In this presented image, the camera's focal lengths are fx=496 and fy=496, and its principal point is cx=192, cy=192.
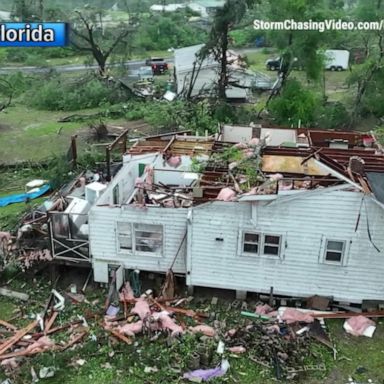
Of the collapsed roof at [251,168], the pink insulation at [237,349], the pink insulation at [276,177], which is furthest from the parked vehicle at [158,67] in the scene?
the pink insulation at [237,349]

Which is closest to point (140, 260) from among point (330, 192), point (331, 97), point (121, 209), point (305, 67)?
point (121, 209)

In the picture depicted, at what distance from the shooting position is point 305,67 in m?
33.6

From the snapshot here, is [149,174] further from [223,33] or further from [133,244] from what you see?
[223,33]

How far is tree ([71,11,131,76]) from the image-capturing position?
44.1 meters

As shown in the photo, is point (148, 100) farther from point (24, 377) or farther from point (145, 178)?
point (24, 377)

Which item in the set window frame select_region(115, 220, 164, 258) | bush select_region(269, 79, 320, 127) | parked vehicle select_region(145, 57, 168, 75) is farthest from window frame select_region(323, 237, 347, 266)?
parked vehicle select_region(145, 57, 168, 75)

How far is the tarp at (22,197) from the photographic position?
874 inches

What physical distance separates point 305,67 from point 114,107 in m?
14.8

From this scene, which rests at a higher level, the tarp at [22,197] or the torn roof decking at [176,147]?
the torn roof decking at [176,147]

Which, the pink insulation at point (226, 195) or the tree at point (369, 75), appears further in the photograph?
the tree at point (369, 75)

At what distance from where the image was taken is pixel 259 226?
1312 centimetres

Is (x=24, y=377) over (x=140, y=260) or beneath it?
beneath

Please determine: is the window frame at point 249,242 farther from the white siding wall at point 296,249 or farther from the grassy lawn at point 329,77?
the grassy lawn at point 329,77

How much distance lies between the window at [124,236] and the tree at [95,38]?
105 feet
